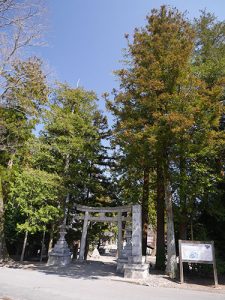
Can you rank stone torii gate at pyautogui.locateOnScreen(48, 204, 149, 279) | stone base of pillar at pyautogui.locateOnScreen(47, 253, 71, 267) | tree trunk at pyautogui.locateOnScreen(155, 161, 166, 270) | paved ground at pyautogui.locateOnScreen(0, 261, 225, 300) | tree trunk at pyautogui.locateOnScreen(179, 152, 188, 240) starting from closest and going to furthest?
paved ground at pyautogui.locateOnScreen(0, 261, 225, 300) → stone torii gate at pyautogui.locateOnScreen(48, 204, 149, 279) → tree trunk at pyautogui.locateOnScreen(179, 152, 188, 240) → tree trunk at pyautogui.locateOnScreen(155, 161, 166, 270) → stone base of pillar at pyautogui.locateOnScreen(47, 253, 71, 267)

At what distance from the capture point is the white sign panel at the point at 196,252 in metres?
10.4

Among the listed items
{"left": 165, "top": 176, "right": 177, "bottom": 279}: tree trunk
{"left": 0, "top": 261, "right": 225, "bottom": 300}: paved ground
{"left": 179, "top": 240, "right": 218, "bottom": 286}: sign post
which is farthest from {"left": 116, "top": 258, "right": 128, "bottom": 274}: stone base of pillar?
{"left": 179, "top": 240, "right": 218, "bottom": 286}: sign post

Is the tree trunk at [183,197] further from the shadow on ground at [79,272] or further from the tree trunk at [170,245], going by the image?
the shadow on ground at [79,272]

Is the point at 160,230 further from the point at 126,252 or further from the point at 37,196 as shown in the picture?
the point at 37,196

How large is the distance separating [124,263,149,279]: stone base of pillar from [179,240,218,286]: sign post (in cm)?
154

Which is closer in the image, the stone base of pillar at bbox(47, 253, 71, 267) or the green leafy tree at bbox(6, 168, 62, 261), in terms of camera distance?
the stone base of pillar at bbox(47, 253, 71, 267)

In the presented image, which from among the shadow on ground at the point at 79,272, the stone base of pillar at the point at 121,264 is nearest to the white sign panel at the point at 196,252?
the shadow on ground at the point at 79,272

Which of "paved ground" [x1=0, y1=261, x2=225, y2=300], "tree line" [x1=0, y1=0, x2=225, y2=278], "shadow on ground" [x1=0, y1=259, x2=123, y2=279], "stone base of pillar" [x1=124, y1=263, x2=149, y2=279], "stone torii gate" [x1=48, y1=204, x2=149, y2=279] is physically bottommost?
"paved ground" [x1=0, y1=261, x2=225, y2=300]

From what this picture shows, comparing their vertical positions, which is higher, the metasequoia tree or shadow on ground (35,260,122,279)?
the metasequoia tree

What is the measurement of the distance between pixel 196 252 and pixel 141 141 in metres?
5.16

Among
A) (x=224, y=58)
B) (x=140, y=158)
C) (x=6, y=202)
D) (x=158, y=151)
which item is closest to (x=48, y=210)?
(x=6, y=202)

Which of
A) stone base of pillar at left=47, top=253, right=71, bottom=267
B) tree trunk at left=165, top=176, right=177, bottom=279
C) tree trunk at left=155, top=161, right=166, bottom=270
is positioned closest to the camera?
tree trunk at left=165, top=176, right=177, bottom=279

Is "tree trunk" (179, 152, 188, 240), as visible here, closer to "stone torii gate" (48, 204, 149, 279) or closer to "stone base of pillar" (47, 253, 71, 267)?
"stone torii gate" (48, 204, 149, 279)

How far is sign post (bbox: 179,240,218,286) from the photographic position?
34.1 feet
